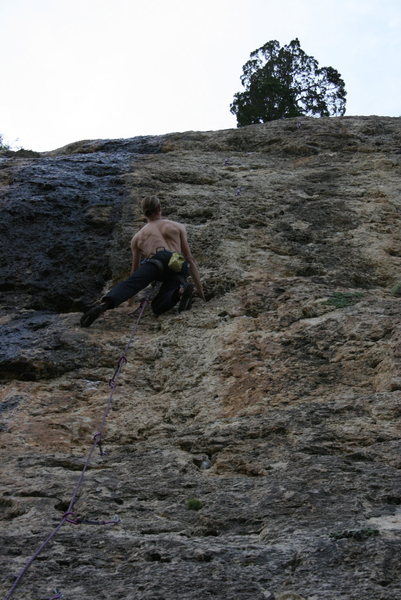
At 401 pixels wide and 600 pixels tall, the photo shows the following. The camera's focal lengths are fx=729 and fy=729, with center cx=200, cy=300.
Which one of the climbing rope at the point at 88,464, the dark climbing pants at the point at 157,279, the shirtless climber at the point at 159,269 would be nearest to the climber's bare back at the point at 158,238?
the shirtless climber at the point at 159,269

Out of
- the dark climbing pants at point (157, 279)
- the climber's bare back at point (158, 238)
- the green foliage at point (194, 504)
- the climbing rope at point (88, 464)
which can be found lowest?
the green foliage at point (194, 504)

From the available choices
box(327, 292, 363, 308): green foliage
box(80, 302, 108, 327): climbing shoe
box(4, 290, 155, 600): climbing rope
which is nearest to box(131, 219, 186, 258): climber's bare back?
box(4, 290, 155, 600): climbing rope

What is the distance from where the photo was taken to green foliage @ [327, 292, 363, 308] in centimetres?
675

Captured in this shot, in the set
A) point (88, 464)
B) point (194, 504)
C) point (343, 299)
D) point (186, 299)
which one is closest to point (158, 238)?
point (186, 299)

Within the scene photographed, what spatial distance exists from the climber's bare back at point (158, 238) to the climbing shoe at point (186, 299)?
23.0 inches

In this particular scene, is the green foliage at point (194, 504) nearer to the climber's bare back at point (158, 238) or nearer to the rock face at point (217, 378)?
the rock face at point (217, 378)

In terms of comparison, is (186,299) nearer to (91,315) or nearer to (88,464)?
(91,315)

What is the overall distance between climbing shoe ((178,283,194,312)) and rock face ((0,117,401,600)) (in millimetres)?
185

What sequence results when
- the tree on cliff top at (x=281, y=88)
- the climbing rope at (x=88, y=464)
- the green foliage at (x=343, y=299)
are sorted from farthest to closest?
the tree on cliff top at (x=281, y=88)
the green foliage at (x=343, y=299)
the climbing rope at (x=88, y=464)

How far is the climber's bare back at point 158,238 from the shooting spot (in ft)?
25.5

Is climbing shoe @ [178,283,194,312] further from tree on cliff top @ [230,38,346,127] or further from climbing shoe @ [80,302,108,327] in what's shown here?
tree on cliff top @ [230,38,346,127]

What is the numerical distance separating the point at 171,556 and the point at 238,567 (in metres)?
0.36

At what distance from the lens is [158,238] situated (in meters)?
7.79

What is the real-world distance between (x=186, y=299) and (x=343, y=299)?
158 centimetres
